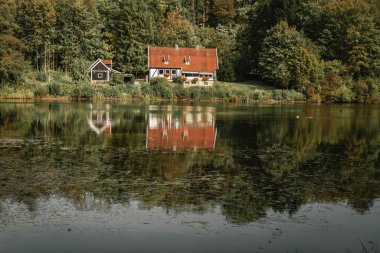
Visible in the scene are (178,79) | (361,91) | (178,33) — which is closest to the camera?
(361,91)

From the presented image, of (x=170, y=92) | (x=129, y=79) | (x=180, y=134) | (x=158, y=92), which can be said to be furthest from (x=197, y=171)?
(x=129, y=79)

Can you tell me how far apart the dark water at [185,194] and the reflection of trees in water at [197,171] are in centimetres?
4

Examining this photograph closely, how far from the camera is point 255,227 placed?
11398mm

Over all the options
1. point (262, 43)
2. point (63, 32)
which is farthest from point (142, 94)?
point (262, 43)

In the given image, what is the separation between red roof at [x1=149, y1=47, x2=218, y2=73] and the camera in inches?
3418

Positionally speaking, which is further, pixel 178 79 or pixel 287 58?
pixel 178 79

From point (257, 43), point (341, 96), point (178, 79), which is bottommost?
point (341, 96)

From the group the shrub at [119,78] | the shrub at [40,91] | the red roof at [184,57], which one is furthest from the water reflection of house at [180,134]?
the red roof at [184,57]

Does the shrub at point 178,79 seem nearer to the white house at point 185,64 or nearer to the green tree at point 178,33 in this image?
the white house at point 185,64

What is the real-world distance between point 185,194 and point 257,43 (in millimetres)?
81609

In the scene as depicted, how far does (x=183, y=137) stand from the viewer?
2733 cm

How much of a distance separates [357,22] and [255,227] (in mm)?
78510

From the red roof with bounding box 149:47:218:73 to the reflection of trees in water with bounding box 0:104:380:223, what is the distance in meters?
58.2

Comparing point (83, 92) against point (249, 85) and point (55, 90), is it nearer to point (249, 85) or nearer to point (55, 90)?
point (55, 90)
